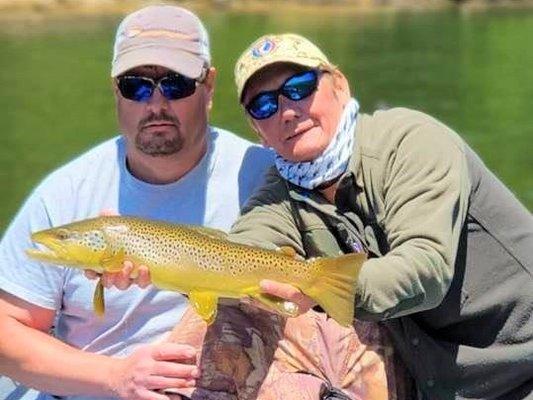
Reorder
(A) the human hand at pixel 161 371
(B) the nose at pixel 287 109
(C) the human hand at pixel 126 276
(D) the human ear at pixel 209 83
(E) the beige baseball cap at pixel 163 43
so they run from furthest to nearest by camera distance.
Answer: (D) the human ear at pixel 209 83 < (E) the beige baseball cap at pixel 163 43 < (B) the nose at pixel 287 109 < (A) the human hand at pixel 161 371 < (C) the human hand at pixel 126 276

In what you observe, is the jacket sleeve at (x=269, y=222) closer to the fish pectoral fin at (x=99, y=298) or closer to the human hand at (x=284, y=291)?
the human hand at (x=284, y=291)

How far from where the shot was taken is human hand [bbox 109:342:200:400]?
3777 mm

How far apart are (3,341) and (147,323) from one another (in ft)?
1.67

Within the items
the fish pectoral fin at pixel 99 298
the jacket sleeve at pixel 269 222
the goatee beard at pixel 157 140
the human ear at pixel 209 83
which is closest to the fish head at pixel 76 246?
the fish pectoral fin at pixel 99 298

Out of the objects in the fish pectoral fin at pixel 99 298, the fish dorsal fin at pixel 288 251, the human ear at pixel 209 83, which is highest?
the human ear at pixel 209 83

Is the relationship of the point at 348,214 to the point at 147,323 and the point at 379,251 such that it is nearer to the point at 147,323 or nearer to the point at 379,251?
the point at 379,251

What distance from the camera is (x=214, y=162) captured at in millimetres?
4445

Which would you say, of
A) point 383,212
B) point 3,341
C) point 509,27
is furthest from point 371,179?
point 509,27

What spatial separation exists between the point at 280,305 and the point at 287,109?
705 millimetres

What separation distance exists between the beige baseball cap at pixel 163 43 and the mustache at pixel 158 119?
0.17 m

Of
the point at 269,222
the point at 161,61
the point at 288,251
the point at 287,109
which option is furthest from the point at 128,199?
the point at 288,251

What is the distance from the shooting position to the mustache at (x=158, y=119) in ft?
14.0

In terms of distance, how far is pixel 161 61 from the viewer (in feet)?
14.0

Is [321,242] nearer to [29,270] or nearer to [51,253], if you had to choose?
[51,253]
